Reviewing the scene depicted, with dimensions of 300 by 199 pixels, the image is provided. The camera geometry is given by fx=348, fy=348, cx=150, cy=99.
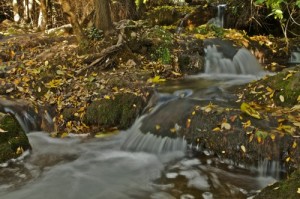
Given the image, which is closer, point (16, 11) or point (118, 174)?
point (118, 174)

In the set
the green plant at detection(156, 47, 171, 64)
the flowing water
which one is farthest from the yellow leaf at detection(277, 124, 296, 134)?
the green plant at detection(156, 47, 171, 64)

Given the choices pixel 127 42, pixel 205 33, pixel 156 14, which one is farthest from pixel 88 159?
pixel 156 14

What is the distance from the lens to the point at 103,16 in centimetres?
902

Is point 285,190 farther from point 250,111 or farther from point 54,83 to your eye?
point 54,83

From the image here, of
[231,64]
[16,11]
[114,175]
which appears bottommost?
[114,175]

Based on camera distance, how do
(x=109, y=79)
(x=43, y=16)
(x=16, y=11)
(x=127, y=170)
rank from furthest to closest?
(x=16, y=11) < (x=43, y=16) < (x=109, y=79) < (x=127, y=170)

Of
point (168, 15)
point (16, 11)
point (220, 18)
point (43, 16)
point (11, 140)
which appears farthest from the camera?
point (16, 11)

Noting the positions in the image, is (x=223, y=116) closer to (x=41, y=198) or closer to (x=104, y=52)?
(x=41, y=198)

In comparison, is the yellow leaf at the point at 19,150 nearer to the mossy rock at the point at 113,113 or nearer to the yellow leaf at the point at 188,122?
the mossy rock at the point at 113,113

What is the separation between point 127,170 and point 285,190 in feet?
8.33

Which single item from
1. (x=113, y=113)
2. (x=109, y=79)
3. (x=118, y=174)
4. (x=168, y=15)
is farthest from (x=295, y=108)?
(x=168, y=15)

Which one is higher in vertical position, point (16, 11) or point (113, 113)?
point (16, 11)

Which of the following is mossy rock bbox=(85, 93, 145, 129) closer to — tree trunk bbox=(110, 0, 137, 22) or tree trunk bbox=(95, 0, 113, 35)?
tree trunk bbox=(95, 0, 113, 35)

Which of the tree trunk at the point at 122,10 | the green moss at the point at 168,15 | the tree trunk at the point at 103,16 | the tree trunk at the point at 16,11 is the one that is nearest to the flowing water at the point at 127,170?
the tree trunk at the point at 103,16
